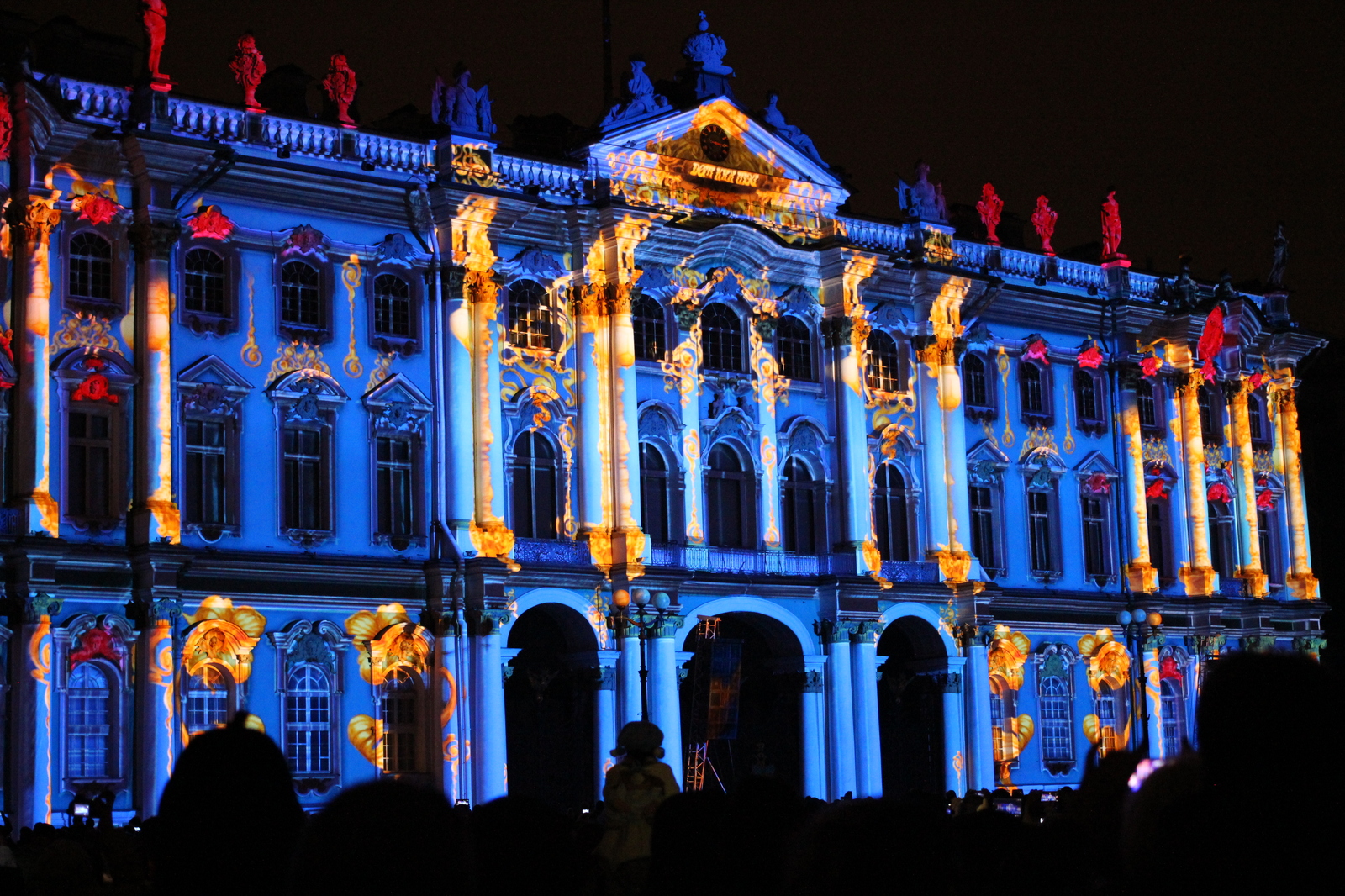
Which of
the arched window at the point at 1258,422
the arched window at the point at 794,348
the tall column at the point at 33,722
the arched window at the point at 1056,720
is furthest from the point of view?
the arched window at the point at 1258,422

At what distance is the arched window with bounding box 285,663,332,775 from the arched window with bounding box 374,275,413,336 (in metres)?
6.85

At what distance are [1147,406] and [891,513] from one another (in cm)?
968

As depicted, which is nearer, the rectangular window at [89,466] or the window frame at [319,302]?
the rectangular window at [89,466]

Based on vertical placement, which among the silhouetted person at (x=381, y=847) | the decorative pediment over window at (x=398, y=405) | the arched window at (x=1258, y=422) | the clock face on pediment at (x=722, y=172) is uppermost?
the clock face on pediment at (x=722, y=172)

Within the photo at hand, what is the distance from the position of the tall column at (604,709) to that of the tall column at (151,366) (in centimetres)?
926

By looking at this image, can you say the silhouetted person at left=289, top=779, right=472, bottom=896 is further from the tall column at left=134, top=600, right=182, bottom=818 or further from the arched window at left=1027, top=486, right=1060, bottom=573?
the arched window at left=1027, top=486, right=1060, bottom=573

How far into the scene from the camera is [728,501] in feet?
139

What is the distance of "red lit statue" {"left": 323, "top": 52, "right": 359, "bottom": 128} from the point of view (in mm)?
38406

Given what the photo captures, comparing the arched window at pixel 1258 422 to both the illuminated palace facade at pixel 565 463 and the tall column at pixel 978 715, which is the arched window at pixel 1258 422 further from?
the tall column at pixel 978 715

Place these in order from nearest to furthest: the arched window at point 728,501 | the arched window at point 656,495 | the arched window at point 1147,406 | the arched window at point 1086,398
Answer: the arched window at point 656,495, the arched window at point 728,501, the arched window at point 1086,398, the arched window at point 1147,406

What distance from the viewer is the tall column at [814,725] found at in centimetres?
4181

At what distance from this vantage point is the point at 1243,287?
5578 centimetres

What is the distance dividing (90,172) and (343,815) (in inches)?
1263

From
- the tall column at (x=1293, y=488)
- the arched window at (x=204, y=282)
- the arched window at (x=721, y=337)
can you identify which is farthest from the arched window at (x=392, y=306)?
the tall column at (x=1293, y=488)
